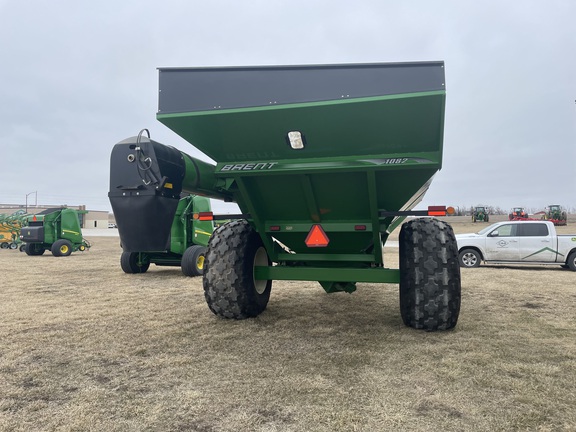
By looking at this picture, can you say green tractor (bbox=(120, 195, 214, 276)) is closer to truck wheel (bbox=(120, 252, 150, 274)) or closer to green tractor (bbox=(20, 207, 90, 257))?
truck wheel (bbox=(120, 252, 150, 274))

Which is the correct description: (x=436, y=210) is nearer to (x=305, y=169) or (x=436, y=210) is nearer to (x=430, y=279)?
(x=430, y=279)

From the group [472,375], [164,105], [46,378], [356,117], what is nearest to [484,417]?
[472,375]

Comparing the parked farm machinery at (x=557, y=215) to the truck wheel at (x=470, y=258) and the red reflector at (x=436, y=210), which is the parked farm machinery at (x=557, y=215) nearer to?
the truck wheel at (x=470, y=258)

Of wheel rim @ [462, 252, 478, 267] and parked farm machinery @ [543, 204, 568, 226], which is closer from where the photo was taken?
wheel rim @ [462, 252, 478, 267]

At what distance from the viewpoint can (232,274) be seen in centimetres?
452

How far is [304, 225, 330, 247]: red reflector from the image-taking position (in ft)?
14.0

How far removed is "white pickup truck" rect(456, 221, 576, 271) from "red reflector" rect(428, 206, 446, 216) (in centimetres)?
910

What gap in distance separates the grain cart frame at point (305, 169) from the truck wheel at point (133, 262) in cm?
606

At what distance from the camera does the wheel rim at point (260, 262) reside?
16.4ft

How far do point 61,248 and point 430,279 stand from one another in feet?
53.8

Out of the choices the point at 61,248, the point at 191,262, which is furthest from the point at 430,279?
the point at 61,248

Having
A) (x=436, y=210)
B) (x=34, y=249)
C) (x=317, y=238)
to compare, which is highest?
(x=436, y=210)

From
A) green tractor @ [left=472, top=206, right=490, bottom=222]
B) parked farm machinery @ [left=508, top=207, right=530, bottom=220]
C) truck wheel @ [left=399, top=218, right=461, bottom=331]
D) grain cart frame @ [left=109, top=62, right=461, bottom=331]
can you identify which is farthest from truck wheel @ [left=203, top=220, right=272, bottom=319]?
green tractor @ [left=472, top=206, right=490, bottom=222]

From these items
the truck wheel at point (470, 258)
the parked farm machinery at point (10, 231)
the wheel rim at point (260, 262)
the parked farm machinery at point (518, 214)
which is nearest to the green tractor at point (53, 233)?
the parked farm machinery at point (10, 231)
